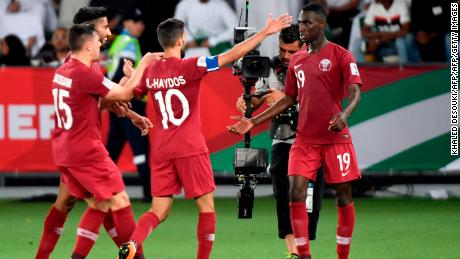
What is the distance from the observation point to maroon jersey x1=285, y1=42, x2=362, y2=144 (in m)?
10.9

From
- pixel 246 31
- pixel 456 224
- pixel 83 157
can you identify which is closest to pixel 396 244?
pixel 456 224

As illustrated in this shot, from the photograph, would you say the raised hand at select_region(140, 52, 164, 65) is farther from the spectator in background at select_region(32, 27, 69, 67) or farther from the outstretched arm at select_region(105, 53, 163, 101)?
the spectator in background at select_region(32, 27, 69, 67)

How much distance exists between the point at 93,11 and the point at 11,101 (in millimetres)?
5793

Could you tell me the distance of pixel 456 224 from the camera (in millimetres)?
14461

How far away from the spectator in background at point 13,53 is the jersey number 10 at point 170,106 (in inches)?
312

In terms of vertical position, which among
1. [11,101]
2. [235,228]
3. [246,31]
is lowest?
[235,228]

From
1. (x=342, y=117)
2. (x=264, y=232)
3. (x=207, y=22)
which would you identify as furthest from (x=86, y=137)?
(x=207, y=22)

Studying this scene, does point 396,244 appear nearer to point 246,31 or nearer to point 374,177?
point 246,31

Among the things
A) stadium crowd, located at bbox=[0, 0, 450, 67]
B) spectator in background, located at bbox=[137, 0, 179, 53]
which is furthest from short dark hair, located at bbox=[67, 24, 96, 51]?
spectator in background, located at bbox=[137, 0, 179, 53]

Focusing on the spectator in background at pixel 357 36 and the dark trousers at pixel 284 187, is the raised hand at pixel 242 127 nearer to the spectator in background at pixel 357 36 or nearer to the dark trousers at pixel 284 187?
the dark trousers at pixel 284 187

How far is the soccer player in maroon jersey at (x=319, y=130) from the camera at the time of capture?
35.7 feet

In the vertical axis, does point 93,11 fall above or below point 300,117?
above

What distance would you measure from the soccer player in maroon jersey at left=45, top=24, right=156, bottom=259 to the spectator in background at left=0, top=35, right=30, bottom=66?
7754 millimetres

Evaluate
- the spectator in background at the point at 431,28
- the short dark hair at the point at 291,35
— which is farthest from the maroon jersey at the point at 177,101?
the spectator in background at the point at 431,28
